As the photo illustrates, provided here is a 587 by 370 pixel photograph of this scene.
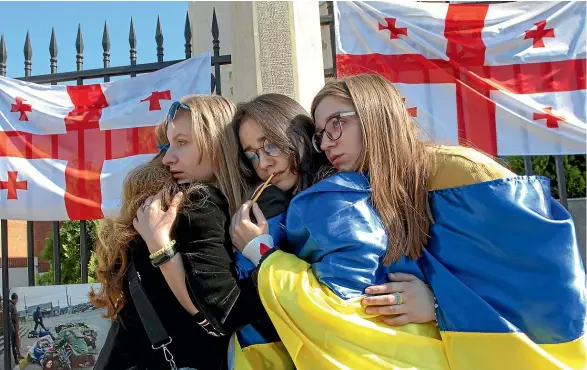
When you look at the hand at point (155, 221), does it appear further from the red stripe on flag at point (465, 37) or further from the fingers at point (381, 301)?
the red stripe on flag at point (465, 37)

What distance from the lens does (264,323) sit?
1.81m

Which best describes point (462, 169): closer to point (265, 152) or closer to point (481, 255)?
point (481, 255)

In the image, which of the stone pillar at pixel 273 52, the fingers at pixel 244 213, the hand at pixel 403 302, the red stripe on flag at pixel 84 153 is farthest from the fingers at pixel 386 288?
the red stripe on flag at pixel 84 153

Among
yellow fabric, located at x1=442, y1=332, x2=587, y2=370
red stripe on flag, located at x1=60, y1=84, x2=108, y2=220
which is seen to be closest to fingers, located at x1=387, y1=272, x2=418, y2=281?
yellow fabric, located at x1=442, y1=332, x2=587, y2=370

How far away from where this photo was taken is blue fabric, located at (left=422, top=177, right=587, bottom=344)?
1.56 metres

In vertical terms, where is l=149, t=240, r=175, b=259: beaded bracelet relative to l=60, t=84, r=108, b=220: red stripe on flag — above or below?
below

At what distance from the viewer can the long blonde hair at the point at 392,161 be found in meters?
1.69

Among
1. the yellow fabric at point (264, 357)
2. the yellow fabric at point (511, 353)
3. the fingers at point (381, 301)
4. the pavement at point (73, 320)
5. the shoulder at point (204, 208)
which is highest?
the shoulder at point (204, 208)

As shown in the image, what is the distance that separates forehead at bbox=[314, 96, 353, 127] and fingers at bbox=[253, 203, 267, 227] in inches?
14.8

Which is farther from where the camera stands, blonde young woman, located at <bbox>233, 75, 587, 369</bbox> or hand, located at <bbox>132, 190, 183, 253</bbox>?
hand, located at <bbox>132, 190, 183, 253</bbox>

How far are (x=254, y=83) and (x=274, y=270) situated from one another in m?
2.54

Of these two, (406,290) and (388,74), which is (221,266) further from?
(388,74)

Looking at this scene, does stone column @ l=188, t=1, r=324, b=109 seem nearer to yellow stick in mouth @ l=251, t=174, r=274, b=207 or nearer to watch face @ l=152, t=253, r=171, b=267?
yellow stick in mouth @ l=251, t=174, r=274, b=207

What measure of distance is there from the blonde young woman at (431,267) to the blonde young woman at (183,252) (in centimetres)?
14
